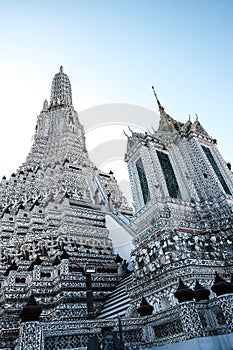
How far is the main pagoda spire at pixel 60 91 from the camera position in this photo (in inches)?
1574

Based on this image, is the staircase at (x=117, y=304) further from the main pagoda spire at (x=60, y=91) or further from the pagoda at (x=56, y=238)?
the main pagoda spire at (x=60, y=91)

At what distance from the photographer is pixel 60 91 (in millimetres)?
41906

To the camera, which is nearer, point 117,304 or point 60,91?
point 117,304

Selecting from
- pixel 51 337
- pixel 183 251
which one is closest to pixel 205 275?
pixel 183 251

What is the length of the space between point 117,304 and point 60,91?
37.3 meters

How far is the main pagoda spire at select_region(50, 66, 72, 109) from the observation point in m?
40.0

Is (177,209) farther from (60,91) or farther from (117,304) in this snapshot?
(60,91)

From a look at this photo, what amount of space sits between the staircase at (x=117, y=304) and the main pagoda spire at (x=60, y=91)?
32186mm

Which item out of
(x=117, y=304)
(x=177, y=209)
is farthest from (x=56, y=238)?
(x=177, y=209)

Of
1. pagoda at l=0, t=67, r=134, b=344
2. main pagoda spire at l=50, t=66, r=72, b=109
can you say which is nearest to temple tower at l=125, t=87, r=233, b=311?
pagoda at l=0, t=67, r=134, b=344

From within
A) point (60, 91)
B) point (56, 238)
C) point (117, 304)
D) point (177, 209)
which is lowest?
point (117, 304)

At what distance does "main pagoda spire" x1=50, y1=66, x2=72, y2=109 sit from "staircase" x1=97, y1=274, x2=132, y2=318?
32.2 meters

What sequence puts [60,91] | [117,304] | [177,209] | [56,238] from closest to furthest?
[117,304] < [177,209] < [56,238] < [60,91]

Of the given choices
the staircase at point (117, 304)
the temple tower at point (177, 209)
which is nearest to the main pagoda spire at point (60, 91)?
the temple tower at point (177, 209)
